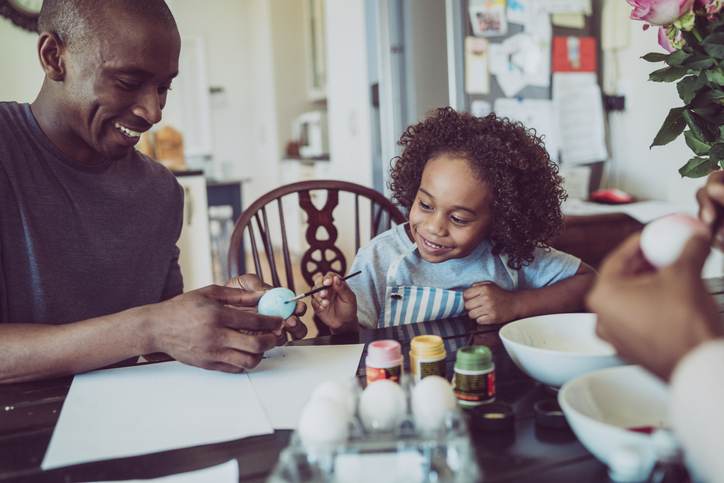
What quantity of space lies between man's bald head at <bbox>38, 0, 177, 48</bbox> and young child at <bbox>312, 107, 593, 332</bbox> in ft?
1.93

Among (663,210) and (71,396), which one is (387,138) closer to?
(663,210)

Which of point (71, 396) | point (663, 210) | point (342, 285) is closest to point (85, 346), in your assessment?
point (71, 396)

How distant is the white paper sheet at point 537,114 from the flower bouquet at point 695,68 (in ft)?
5.51

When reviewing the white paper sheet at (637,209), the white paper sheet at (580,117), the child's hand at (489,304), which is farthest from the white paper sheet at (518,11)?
the child's hand at (489,304)

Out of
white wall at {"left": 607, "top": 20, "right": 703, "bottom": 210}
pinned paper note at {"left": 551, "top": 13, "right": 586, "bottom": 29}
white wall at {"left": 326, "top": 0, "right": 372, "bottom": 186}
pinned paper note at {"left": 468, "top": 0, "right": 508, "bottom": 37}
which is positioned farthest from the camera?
white wall at {"left": 326, "top": 0, "right": 372, "bottom": 186}

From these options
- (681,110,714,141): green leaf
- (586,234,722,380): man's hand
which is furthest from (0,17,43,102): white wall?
(586,234,722,380): man's hand

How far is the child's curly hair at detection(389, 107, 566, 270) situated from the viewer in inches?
55.5

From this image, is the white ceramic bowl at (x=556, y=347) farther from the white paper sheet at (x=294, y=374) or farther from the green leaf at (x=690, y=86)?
the green leaf at (x=690, y=86)

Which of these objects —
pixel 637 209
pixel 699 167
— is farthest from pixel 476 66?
pixel 699 167

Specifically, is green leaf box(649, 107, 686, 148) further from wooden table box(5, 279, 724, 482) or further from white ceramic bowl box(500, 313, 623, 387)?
wooden table box(5, 279, 724, 482)

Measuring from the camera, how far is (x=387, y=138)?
127 inches

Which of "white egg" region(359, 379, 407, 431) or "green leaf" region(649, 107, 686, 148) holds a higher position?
"green leaf" region(649, 107, 686, 148)

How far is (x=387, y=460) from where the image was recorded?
1.93ft

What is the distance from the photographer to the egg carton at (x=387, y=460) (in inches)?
22.2
